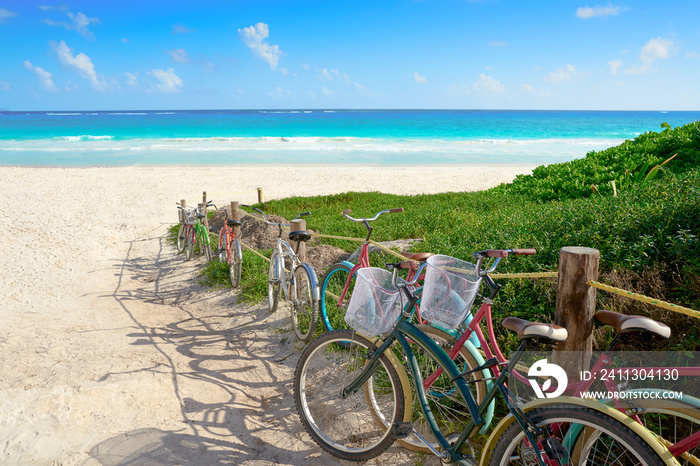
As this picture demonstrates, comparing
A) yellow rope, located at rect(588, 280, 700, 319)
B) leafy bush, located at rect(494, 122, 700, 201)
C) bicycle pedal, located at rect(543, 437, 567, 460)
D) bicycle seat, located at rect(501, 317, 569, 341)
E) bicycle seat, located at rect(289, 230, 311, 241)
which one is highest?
leafy bush, located at rect(494, 122, 700, 201)

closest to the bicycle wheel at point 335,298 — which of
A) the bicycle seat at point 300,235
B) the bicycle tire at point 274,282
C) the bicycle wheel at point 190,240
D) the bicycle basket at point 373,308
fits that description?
the bicycle seat at point 300,235

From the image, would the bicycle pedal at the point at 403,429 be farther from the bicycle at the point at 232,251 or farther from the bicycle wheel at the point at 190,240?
the bicycle wheel at the point at 190,240

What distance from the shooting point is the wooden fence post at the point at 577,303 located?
2484 mm

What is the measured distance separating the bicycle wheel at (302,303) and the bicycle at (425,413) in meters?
1.00

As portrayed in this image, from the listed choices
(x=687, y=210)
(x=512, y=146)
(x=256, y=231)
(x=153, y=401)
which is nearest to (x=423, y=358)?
(x=153, y=401)

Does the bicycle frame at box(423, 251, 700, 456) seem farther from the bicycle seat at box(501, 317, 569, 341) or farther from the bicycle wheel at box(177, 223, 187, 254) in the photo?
the bicycle wheel at box(177, 223, 187, 254)

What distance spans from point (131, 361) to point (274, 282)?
A: 179 centimetres

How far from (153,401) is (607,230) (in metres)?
4.56

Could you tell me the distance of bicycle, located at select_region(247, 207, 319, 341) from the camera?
482 cm

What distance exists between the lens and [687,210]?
4.16 meters

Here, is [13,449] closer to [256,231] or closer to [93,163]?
[256,231]

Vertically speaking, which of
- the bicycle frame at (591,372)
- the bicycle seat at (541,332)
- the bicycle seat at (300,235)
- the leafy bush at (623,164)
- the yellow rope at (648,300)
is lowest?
the bicycle frame at (591,372)

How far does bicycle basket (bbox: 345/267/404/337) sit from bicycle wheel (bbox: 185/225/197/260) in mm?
6778

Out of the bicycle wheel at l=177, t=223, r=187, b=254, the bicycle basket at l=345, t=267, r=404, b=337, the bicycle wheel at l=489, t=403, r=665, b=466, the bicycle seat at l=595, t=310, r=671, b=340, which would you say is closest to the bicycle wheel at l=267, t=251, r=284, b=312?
the bicycle basket at l=345, t=267, r=404, b=337
